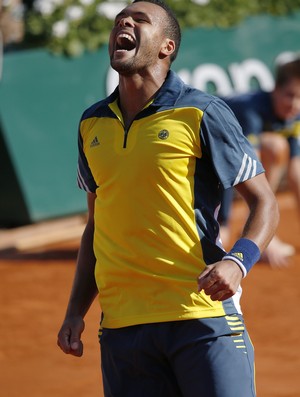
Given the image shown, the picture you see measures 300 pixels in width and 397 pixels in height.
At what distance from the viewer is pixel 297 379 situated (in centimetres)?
639

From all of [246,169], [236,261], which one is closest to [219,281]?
[236,261]

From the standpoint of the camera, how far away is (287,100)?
9281mm

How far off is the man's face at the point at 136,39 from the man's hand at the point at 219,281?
81cm

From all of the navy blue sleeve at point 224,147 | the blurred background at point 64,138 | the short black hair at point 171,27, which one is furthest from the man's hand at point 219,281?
the blurred background at point 64,138

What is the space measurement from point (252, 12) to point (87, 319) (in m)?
6.83

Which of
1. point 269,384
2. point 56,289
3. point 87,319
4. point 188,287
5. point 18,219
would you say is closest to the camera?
point 188,287

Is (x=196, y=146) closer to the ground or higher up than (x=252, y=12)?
higher up

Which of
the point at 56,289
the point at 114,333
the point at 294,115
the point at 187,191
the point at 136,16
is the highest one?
the point at 136,16

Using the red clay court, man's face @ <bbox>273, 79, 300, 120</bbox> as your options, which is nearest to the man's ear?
the red clay court

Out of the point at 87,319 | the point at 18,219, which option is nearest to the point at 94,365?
the point at 87,319

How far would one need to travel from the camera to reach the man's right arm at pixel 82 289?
4043mm

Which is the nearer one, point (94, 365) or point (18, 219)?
point (94, 365)

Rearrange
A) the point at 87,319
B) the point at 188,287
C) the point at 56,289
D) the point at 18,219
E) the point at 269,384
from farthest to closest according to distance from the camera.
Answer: the point at 18,219 < the point at 56,289 < the point at 87,319 < the point at 269,384 < the point at 188,287

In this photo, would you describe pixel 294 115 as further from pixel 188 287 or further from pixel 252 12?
pixel 188 287
